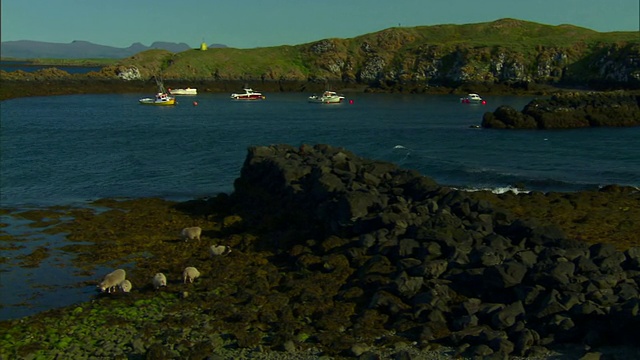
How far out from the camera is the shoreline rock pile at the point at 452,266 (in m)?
13.4

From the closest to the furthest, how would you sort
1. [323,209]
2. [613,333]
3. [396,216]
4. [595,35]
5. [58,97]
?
[613,333], [396,216], [323,209], [58,97], [595,35]

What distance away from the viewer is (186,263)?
20266mm

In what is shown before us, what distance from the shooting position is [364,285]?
1659 centimetres

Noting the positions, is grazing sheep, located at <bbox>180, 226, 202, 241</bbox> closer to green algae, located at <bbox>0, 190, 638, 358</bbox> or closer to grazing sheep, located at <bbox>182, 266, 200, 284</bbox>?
green algae, located at <bbox>0, 190, 638, 358</bbox>

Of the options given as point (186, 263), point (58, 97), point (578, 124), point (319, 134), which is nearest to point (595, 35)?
point (578, 124)

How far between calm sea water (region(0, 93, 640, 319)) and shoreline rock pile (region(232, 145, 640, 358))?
7735 millimetres

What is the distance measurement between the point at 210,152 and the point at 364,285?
112 ft

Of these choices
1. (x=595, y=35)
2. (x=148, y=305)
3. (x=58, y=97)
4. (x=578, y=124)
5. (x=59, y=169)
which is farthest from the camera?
(x=595, y=35)

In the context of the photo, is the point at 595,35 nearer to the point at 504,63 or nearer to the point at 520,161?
the point at 504,63

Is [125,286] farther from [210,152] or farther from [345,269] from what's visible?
[210,152]

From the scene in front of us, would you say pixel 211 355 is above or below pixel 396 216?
→ below

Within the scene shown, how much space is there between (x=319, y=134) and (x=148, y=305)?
46292 millimetres

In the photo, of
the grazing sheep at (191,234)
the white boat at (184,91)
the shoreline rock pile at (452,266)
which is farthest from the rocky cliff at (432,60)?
the grazing sheep at (191,234)

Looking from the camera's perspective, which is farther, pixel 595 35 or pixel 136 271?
pixel 595 35
